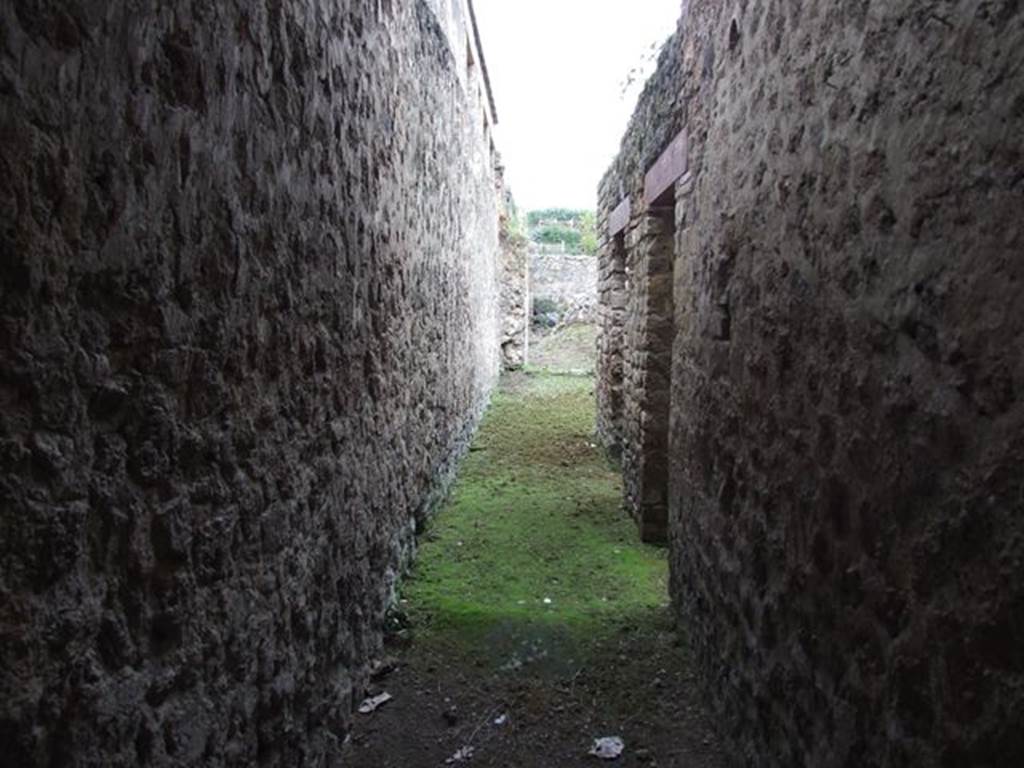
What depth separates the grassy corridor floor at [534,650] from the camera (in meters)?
2.78

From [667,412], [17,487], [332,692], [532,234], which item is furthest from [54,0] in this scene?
[532,234]

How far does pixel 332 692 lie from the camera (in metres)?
2.59

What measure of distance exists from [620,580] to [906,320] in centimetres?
317

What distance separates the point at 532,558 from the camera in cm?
467

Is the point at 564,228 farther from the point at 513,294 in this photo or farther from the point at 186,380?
the point at 186,380

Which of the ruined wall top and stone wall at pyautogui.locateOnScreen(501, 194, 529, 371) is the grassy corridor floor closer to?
the ruined wall top

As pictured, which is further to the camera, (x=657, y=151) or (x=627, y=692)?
(x=657, y=151)

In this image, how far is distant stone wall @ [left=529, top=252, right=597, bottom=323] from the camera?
21000 mm

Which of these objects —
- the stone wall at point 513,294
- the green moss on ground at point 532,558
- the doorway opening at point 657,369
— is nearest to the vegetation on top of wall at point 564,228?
the stone wall at point 513,294

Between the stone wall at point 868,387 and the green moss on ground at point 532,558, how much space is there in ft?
3.44

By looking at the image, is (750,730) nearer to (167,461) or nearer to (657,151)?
(167,461)

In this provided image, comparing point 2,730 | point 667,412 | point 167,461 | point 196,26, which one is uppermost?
point 196,26

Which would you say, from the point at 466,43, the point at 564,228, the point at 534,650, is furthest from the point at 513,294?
the point at 564,228

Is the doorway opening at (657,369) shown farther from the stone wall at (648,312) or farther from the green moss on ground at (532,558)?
the green moss on ground at (532,558)
